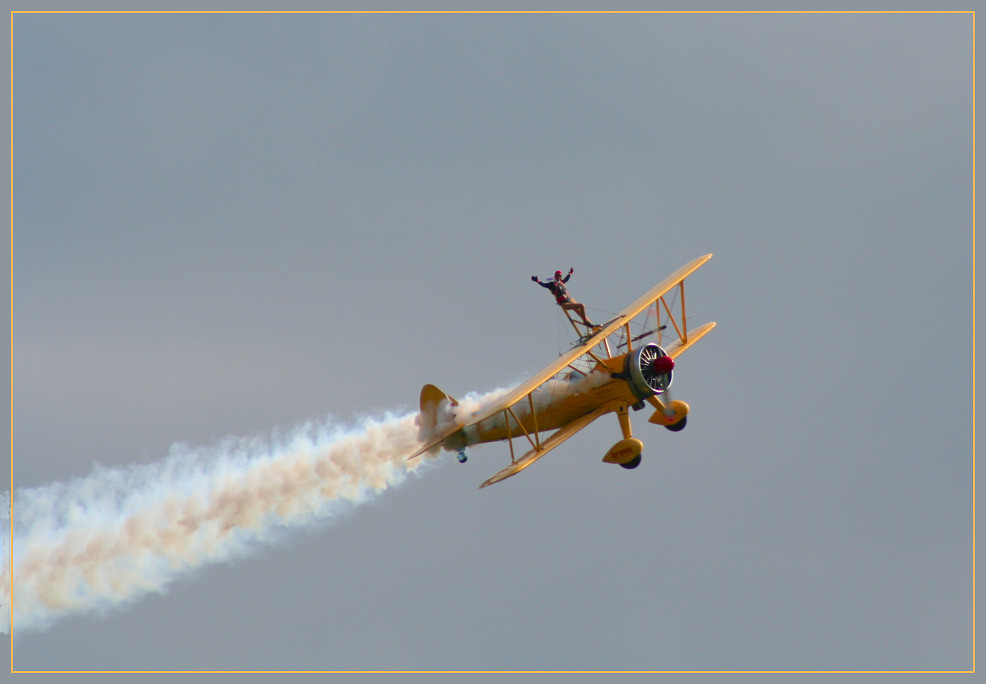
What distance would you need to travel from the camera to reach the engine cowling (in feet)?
155

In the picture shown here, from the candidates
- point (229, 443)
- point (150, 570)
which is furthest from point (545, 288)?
point (150, 570)

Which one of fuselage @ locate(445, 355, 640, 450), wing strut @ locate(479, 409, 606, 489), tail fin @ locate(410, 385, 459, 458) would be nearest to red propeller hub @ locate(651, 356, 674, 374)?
fuselage @ locate(445, 355, 640, 450)

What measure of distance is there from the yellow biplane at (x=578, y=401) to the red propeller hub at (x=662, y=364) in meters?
0.03

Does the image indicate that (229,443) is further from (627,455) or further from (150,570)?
(627,455)


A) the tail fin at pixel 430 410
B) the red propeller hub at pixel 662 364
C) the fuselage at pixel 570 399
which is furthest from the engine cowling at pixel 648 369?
the tail fin at pixel 430 410

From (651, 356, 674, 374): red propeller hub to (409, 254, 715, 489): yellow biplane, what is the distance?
0.03m

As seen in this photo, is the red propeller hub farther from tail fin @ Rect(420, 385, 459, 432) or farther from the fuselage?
tail fin @ Rect(420, 385, 459, 432)

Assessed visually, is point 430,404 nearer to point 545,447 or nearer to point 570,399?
point 570,399

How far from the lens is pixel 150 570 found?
5175 cm

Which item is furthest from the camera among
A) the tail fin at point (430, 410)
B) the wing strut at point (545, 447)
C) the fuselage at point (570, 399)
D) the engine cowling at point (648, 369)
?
the tail fin at point (430, 410)

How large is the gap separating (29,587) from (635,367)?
1876 cm

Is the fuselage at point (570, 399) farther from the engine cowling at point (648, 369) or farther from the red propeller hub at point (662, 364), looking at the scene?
the red propeller hub at point (662, 364)

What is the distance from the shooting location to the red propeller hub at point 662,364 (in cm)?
4731

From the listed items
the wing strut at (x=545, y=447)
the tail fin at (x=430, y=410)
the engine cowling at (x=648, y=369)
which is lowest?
the wing strut at (x=545, y=447)
